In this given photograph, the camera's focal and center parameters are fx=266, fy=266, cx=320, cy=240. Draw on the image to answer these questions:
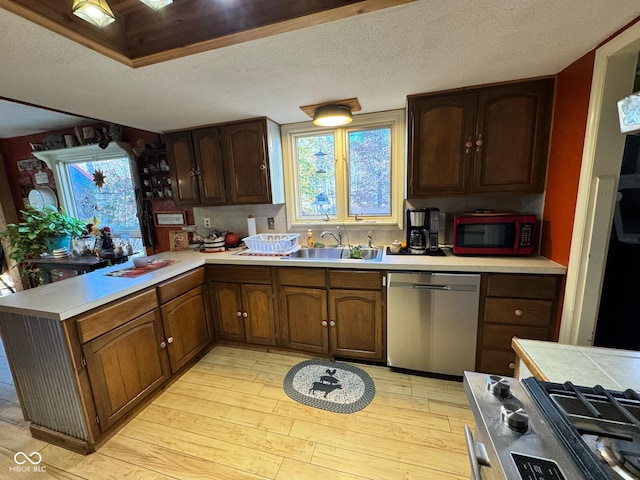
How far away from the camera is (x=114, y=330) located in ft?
5.37

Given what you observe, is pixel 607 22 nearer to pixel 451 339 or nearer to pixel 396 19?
pixel 396 19

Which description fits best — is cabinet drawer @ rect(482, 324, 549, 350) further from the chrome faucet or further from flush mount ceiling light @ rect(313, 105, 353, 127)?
flush mount ceiling light @ rect(313, 105, 353, 127)

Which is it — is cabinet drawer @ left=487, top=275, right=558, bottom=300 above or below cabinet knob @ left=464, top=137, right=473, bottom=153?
below

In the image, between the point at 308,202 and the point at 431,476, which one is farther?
the point at 308,202

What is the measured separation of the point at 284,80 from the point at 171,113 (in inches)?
45.2

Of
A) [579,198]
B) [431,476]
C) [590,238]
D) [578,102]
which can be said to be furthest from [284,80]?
[431,476]

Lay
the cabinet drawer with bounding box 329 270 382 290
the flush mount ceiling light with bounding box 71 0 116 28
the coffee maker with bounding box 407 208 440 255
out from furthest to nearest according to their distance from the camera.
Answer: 1. the coffee maker with bounding box 407 208 440 255
2. the cabinet drawer with bounding box 329 270 382 290
3. the flush mount ceiling light with bounding box 71 0 116 28

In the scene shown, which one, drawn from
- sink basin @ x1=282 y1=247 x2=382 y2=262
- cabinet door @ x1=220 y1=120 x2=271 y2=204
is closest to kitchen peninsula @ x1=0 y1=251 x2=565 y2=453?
sink basin @ x1=282 y1=247 x2=382 y2=262

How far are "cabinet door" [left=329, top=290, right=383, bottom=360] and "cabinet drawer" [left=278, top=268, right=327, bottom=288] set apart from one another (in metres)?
0.14

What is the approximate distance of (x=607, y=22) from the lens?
1.22m

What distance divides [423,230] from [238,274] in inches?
64.3

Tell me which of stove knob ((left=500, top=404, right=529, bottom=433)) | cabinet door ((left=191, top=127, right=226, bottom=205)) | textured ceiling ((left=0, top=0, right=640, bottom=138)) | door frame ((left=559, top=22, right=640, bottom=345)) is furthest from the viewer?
cabinet door ((left=191, top=127, right=226, bottom=205))

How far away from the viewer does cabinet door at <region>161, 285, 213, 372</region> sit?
206 cm

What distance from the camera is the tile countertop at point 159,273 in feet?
4.82
